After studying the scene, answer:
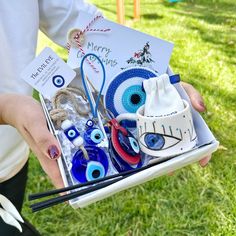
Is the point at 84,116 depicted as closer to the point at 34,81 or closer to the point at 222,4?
the point at 34,81

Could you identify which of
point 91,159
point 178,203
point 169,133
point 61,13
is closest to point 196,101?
point 169,133

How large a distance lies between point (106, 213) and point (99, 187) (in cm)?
85

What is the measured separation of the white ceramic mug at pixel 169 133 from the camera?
65 centimetres

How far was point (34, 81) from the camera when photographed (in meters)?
0.71

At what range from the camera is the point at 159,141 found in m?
0.65

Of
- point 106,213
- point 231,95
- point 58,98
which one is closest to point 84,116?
point 58,98

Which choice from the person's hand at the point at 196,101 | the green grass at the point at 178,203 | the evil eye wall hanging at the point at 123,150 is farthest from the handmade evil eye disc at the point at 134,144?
the green grass at the point at 178,203

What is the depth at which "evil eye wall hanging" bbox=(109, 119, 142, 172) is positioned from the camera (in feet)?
2.18

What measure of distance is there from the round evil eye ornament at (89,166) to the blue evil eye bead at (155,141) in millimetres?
72

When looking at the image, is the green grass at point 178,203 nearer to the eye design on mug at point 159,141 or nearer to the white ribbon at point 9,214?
the white ribbon at point 9,214

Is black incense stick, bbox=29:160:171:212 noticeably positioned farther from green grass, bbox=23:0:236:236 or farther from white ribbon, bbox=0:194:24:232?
green grass, bbox=23:0:236:236

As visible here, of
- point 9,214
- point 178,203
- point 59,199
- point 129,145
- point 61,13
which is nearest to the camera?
point 59,199

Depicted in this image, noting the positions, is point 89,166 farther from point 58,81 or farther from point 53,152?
point 58,81

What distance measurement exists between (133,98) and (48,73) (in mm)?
148
